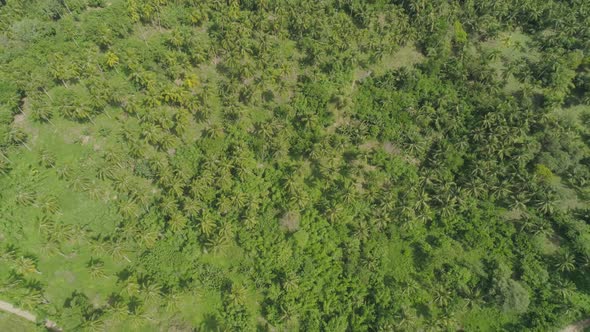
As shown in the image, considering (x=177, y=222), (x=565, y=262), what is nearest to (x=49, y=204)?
(x=177, y=222)

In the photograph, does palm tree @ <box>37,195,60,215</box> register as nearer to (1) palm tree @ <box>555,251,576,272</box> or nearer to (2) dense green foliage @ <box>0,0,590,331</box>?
(2) dense green foliage @ <box>0,0,590,331</box>

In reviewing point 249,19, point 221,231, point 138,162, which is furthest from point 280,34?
point 221,231

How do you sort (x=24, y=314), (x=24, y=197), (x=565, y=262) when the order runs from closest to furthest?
(x=24, y=314) → (x=565, y=262) → (x=24, y=197)

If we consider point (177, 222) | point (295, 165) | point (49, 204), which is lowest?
point (49, 204)

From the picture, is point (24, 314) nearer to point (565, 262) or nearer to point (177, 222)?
point (177, 222)

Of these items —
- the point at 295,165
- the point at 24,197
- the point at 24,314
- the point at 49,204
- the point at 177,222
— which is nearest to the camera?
the point at 24,314

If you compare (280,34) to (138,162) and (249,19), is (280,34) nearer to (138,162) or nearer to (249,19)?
(249,19)

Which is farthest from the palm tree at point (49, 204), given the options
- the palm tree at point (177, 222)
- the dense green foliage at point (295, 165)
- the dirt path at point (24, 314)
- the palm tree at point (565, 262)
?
the palm tree at point (565, 262)

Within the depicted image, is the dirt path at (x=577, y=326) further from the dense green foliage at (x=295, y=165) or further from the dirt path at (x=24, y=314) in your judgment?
the dirt path at (x=24, y=314)
